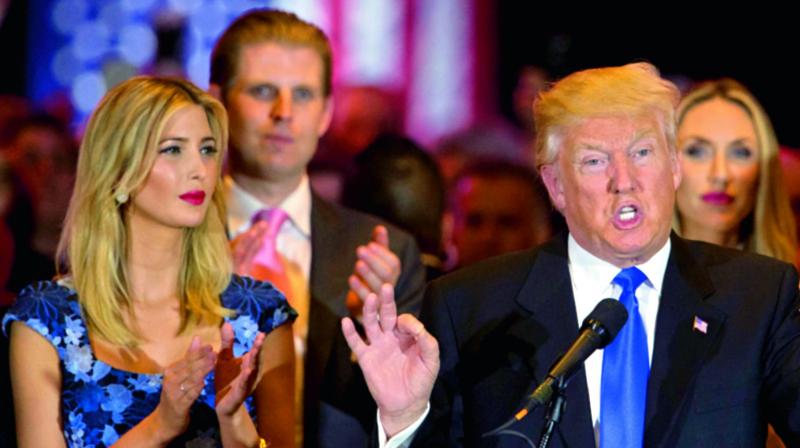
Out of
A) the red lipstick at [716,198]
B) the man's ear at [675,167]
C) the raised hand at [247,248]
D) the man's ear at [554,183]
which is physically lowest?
the raised hand at [247,248]

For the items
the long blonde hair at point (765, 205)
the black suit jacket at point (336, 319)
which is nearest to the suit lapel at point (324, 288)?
the black suit jacket at point (336, 319)

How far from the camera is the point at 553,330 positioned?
133 inches

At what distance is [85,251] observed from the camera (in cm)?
394

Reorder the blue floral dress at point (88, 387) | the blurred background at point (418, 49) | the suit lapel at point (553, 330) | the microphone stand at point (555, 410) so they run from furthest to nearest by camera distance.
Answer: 1. the blurred background at point (418, 49)
2. the blue floral dress at point (88, 387)
3. the suit lapel at point (553, 330)
4. the microphone stand at point (555, 410)

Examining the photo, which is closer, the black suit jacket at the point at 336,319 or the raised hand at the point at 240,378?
the raised hand at the point at 240,378

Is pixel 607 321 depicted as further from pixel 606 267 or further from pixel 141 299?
pixel 141 299

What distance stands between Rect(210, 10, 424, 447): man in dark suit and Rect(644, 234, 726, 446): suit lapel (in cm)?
110

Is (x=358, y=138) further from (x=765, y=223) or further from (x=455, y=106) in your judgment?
(x=765, y=223)

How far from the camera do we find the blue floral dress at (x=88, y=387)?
3.78 metres

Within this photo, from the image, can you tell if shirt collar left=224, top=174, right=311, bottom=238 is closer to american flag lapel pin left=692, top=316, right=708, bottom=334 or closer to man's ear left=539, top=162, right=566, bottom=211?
man's ear left=539, top=162, right=566, bottom=211

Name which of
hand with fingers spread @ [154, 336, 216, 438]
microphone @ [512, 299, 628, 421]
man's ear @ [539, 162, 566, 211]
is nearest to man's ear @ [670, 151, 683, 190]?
man's ear @ [539, 162, 566, 211]

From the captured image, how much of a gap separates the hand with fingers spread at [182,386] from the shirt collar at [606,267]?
891mm

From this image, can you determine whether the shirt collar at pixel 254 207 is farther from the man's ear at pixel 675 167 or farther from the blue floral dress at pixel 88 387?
the man's ear at pixel 675 167

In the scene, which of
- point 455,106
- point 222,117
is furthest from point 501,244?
point 455,106
